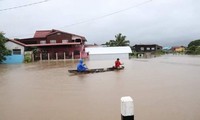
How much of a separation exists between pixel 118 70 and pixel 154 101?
12546mm

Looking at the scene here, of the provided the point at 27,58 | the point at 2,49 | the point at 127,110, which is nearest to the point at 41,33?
the point at 27,58

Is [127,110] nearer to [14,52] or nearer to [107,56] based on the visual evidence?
[14,52]

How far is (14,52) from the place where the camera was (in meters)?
41.4

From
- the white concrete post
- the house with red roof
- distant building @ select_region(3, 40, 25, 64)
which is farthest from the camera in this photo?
the house with red roof

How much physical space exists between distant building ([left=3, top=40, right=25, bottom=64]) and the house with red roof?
67.3 inches

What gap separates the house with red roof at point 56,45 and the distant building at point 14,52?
171 centimetres

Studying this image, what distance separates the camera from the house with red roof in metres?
43.8

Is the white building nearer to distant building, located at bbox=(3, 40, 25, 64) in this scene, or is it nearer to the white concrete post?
distant building, located at bbox=(3, 40, 25, 64)

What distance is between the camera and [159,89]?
1173 cm

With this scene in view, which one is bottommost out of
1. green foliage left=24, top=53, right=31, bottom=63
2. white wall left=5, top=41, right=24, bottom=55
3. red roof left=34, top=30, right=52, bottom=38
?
green foliage left=24, top=53, right=31, bottom=63

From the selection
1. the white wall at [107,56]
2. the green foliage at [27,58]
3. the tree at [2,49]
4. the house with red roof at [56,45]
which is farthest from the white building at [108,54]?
the tree at [2,49]

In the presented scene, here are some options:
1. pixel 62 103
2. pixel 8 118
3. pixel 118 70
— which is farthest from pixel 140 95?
pixel 118 70

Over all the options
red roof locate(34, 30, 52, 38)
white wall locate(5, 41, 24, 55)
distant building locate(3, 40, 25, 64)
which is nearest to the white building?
red roof locate(34, 30, 52, 38)

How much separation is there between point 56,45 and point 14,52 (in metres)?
7.23
